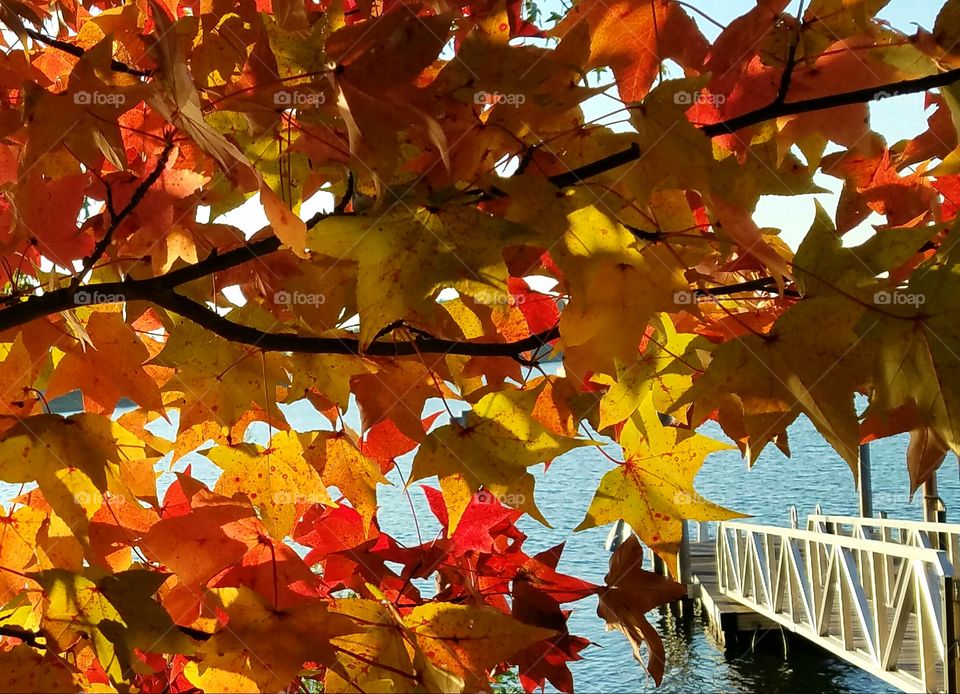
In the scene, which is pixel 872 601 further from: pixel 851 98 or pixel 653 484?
pixel 851 98

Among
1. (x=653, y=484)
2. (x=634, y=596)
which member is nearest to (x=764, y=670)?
(x=634, y=596)

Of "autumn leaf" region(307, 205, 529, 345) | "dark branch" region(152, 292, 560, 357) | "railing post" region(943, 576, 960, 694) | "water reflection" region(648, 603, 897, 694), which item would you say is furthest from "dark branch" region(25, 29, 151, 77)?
"water reflection" region(648, 603, 897, 694)

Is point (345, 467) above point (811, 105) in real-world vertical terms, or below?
below

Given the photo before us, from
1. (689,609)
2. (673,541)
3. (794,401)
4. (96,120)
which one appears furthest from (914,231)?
(689,609)

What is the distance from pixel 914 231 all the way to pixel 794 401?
4.3 inches

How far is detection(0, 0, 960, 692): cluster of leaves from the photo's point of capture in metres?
0.43

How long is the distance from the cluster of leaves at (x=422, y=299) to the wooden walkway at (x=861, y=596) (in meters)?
3.73

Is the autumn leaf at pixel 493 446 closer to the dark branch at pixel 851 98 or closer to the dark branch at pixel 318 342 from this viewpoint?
the dark branch at pixel 318 342

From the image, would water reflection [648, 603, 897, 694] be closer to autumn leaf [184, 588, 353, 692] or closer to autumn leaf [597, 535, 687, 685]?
autumn leaf [597, 535, 687, 685]

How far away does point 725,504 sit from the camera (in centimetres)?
1259

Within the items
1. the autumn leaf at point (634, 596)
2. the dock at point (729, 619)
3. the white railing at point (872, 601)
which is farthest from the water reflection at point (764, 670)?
the autumn leaf at point (634, 596)

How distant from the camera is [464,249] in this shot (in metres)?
0.43

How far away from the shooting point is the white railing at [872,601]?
13.4ft

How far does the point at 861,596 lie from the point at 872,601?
0.31 meters
